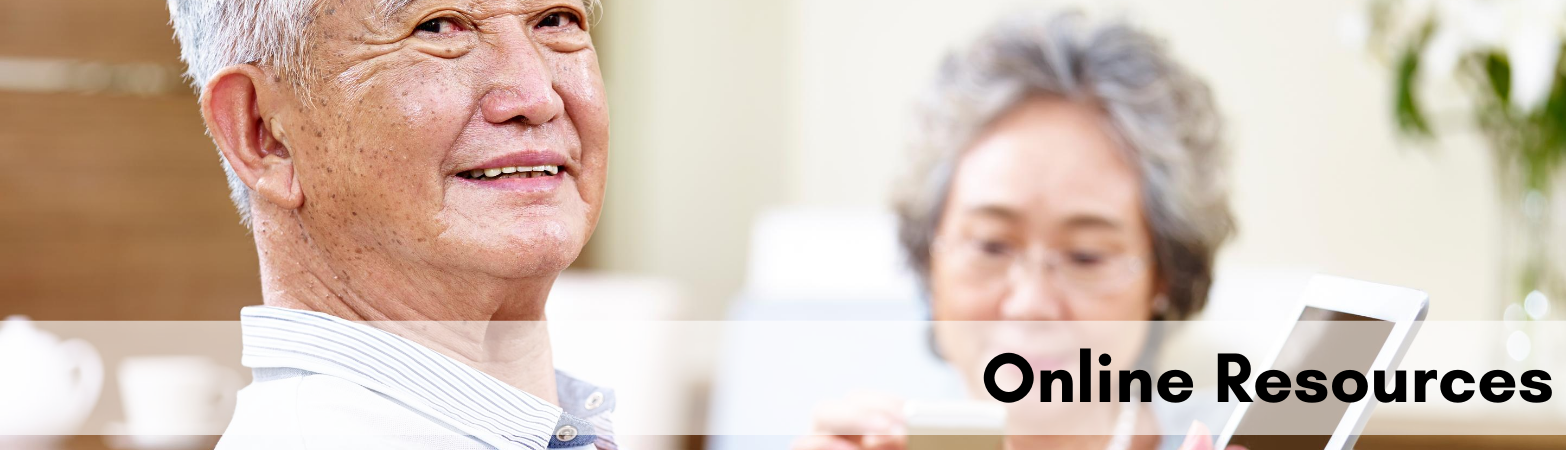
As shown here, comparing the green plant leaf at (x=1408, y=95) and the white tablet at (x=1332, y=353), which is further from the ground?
the green plant leaf at (x=1408, y=95)

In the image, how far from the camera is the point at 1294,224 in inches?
108

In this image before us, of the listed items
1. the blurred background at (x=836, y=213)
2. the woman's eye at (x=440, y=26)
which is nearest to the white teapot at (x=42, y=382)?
the blurred background at (x=836, y=213)

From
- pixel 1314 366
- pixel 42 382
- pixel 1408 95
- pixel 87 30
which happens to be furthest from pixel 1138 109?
pixel 87 30

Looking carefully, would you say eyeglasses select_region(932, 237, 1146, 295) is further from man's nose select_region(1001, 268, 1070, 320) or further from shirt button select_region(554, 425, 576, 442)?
shirt button select_region(554, 425, 576, 442)

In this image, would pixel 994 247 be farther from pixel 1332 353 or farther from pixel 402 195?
pixel 402 195

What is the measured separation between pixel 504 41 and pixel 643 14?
299 centimetres

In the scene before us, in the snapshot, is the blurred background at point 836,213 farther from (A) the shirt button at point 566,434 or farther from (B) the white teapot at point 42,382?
(A) the shirt button at point 566,434

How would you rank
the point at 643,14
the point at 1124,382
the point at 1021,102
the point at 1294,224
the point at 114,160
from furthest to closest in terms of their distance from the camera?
the point at 643,14, the point at 1294,224, the point at 114,160, the point at 1021,102, the point at 1124,382

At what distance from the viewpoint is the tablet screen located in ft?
1.89

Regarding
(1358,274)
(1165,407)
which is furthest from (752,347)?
A: (1358,274)

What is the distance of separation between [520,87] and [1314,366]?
427 millimetres

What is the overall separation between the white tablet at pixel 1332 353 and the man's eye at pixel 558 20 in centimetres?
39

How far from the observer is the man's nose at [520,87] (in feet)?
1.52

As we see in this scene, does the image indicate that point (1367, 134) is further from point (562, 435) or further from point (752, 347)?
point (562, 435)
